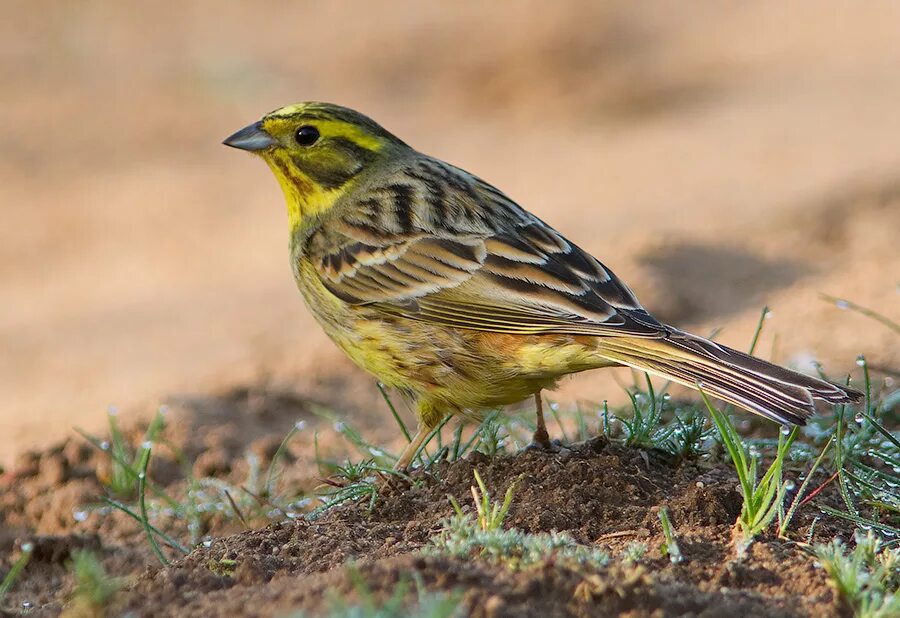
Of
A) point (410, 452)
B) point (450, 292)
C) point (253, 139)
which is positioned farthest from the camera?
point (253, 139)

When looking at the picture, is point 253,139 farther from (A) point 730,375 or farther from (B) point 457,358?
(A) point 730,375

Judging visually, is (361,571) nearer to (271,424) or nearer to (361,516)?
(361,516)

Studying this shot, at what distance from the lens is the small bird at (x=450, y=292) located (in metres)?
4.29

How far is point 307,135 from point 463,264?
1221 mm

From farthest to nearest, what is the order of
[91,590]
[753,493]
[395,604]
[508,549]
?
1. [753,493]
2. [508,549]
3. [91,590]
4. [395,604]

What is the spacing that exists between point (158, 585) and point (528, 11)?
1367cm

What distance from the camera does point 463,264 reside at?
5004 millimetres

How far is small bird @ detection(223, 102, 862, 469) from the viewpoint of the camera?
429cm

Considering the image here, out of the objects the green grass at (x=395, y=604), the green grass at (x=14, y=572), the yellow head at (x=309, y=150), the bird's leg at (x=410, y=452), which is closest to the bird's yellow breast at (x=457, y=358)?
the bird's leg at (x=410, y=452)

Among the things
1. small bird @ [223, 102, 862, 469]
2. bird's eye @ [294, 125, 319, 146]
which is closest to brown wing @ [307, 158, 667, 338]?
small bird @ [223, 102, 862, 469]

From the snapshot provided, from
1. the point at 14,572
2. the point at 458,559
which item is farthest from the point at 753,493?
the point at 14,572

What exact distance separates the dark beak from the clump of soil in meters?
1.51

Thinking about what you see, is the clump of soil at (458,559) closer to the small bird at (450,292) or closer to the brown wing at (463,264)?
the small bird at (450,292)

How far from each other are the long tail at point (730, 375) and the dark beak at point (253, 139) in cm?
207
